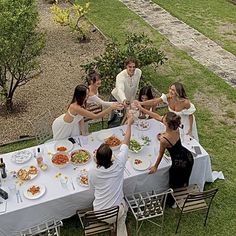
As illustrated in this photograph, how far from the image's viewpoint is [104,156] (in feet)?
16.6

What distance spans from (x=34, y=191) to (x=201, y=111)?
4.67m

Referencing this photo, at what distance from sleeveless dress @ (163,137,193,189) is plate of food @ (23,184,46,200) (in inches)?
75.0

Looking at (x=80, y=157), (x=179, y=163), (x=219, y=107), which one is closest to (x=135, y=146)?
(x=179, y=163)

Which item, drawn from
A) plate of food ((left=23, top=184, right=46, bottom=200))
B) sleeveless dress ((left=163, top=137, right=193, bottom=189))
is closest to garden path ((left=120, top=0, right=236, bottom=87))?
sleeveless dress ((left=163, top=137, right=193, bottom=189))

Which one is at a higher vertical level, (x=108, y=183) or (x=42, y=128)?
(x=108, y=183)

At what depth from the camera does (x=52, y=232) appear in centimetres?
552

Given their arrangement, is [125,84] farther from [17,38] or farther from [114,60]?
[17,38]

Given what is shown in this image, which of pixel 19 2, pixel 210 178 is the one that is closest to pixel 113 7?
pixel 19 2

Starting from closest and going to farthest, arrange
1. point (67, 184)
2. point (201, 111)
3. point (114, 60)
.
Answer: point (67, 184) → point (201, 111) → point (114, 60)

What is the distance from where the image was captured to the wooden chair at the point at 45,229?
547cm

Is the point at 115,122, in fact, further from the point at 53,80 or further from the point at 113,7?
the point at 113,7

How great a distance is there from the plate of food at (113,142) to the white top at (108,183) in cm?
79

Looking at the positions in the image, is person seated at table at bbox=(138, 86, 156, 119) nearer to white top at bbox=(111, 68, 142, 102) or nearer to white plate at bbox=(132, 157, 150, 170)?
white top at bbox=(111, 68, 142, 102)

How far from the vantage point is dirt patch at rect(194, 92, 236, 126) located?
8.75 metres
